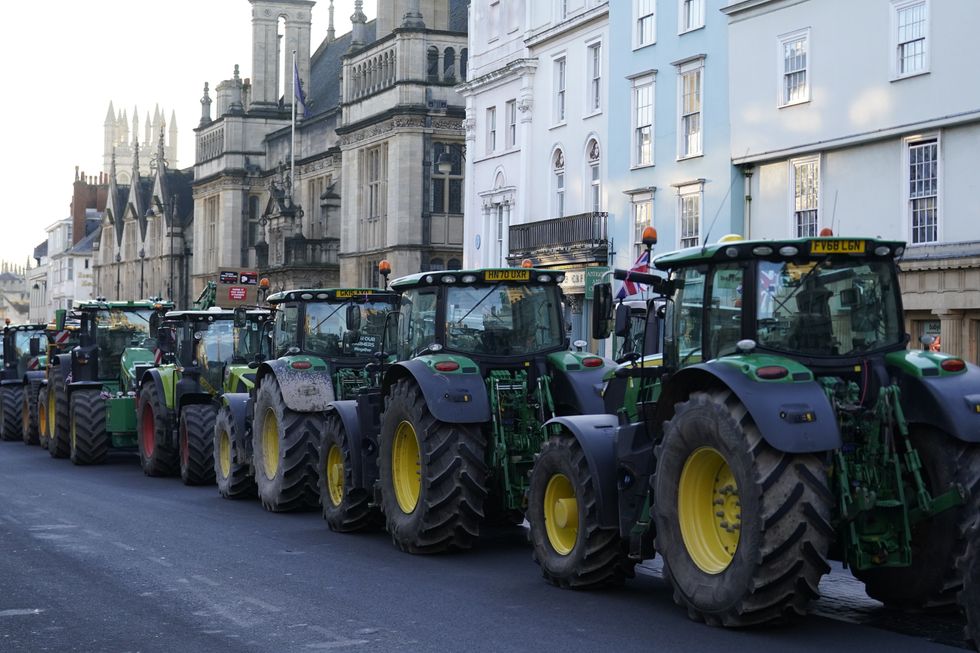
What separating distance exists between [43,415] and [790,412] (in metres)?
24.5

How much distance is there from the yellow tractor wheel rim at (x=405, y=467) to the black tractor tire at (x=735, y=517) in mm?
4175

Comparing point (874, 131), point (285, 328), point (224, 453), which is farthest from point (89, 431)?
point (874, 131)

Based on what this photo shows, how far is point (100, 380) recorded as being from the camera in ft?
90.3

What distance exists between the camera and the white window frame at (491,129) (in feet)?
144

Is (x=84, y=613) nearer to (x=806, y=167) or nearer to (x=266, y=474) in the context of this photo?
(x=266, y=474)

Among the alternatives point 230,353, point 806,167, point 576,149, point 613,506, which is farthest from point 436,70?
point 613,506

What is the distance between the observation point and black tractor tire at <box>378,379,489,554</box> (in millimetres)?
13594

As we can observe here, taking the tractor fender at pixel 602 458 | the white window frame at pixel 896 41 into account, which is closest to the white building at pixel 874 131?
the white window frame at pixel 896 41

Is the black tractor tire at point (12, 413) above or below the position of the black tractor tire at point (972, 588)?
below

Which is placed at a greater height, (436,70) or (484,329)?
(436,70)

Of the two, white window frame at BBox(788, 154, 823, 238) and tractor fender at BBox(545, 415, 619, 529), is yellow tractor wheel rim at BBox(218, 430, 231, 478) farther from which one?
white window frame at BBox(788, 154, 823, 238)

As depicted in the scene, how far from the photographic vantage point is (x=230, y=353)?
23.7 meters

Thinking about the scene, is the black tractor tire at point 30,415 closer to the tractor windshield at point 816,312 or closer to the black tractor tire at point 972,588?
the tractor windshield at point 816,312

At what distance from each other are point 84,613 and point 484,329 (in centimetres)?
505
